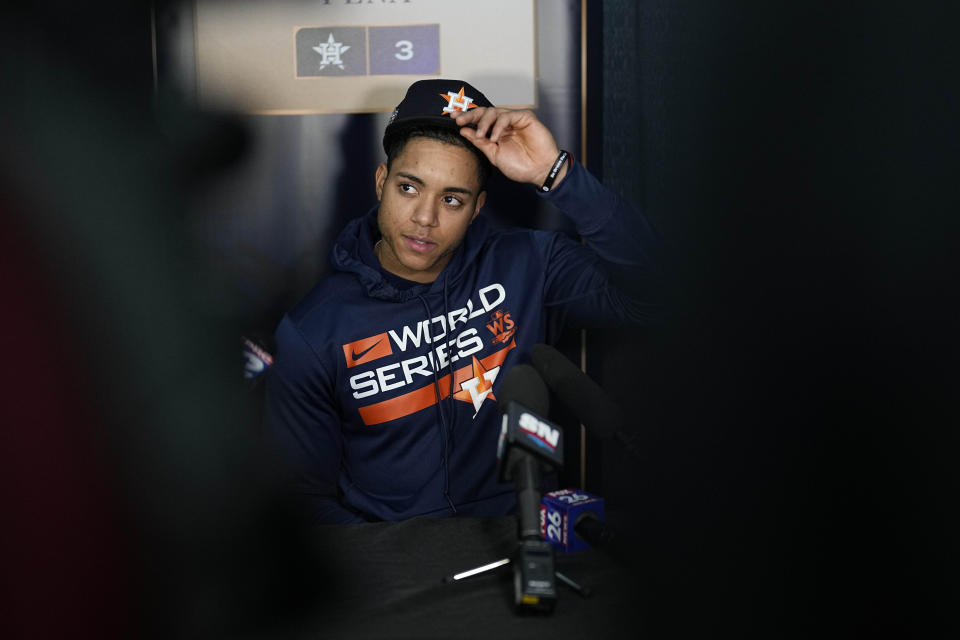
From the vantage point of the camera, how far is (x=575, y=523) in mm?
779

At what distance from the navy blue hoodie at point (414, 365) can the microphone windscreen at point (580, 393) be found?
0.35 metres

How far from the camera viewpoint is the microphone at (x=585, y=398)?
0.73 meters

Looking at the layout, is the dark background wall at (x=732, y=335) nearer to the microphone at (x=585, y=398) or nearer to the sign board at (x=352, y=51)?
the microphone at (x=585, y=398)

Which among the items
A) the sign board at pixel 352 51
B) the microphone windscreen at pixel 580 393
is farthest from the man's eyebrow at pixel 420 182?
the microphone windscreen at pixel 580 393

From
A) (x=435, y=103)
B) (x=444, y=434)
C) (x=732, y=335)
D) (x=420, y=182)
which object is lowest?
(x=444, y=434)

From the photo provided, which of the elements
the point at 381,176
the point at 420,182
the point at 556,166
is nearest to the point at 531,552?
the point at 556,166

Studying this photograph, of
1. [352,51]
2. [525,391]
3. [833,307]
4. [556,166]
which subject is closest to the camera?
[833,307]

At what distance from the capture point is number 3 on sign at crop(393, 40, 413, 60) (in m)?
1.28

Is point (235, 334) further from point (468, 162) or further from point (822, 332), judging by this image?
point (822, 332)

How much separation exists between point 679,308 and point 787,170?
0.19 metres

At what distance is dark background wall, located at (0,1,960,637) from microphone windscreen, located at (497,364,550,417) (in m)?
0.14

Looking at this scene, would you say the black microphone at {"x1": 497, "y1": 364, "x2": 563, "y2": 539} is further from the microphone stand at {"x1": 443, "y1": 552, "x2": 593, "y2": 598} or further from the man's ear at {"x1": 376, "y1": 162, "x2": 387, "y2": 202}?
the man's ear at {"x1": 376, "y1": 162, "x2": 387, "y2": 202}

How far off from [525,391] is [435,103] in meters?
0.62

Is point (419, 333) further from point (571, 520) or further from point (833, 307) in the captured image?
point (833, 307)
